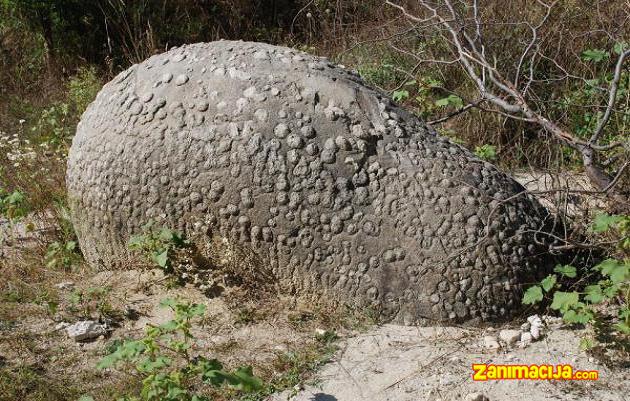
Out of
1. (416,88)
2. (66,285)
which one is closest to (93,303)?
(66,285)

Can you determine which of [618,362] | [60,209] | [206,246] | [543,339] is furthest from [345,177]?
[60,209]

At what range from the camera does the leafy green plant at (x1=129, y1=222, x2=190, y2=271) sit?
3.64 m

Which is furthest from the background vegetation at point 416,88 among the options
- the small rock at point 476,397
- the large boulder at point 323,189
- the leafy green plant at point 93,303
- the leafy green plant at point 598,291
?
the small rock at point 476,397

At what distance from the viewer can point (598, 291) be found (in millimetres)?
3068

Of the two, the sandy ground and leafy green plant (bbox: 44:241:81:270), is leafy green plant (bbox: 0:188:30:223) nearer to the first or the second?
leafy green plant (bbox: 44:241:81:270)

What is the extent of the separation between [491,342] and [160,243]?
1662 mm

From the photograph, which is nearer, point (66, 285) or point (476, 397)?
point (476, 397)

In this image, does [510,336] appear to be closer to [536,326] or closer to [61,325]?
[536,326]

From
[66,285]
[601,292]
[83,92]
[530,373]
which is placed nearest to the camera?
[530,373]

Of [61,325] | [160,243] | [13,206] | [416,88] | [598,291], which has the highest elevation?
[416,88]

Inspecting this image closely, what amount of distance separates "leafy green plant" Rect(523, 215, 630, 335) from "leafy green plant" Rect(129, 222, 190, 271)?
1687mm

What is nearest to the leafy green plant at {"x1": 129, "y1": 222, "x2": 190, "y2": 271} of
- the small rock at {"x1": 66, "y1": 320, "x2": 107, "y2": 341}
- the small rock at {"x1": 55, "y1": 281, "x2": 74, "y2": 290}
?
the small rock at {"x1": 66, "y1": 320, "x2": 107, "y2": 341}

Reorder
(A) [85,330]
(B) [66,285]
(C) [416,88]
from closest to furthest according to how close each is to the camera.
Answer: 1. (A) [85,330]
2. (B) [66,285]
3. (C) [416,88]

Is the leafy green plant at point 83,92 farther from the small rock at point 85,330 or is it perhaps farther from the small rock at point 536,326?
the small rock at point 536,326
